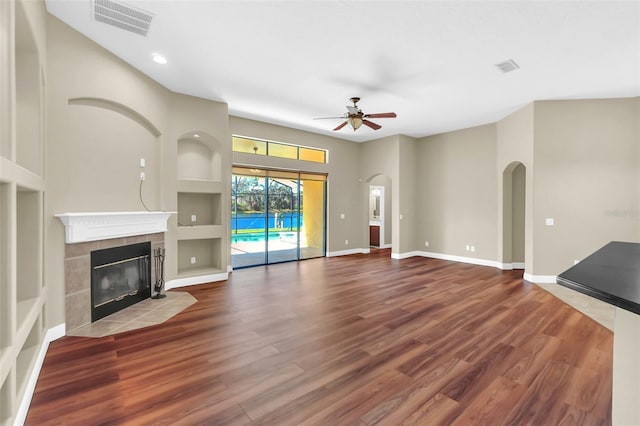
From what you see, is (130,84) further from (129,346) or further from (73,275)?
(129,346)

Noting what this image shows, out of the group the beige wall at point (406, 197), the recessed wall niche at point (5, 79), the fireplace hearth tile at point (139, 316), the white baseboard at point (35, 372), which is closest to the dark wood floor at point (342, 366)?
the white baseboard at point (35, 372)

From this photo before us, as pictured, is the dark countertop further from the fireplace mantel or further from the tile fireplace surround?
the tile fireplace surround

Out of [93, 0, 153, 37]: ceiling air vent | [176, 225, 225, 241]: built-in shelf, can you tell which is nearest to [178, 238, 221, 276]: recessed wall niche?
[176, 225, 225, 241]: built-in shelf

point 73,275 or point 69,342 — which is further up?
point 73,275

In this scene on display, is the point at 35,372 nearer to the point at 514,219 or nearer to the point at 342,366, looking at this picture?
the point at 342,366

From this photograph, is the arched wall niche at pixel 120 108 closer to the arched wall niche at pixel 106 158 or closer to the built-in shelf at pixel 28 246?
the arched wall niche at pixel 106 158

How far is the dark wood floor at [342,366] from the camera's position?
2.04 meters

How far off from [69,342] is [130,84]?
3.37 meters

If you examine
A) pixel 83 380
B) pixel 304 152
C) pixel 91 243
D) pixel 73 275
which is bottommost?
pixel 83 380

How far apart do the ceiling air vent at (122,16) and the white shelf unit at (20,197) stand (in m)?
0.49

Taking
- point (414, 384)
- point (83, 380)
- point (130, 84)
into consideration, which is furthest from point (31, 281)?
point (414, 384)

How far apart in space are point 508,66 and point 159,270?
608cm

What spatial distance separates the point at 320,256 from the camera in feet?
27.3

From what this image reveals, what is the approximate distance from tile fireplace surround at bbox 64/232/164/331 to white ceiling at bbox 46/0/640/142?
2543mm
